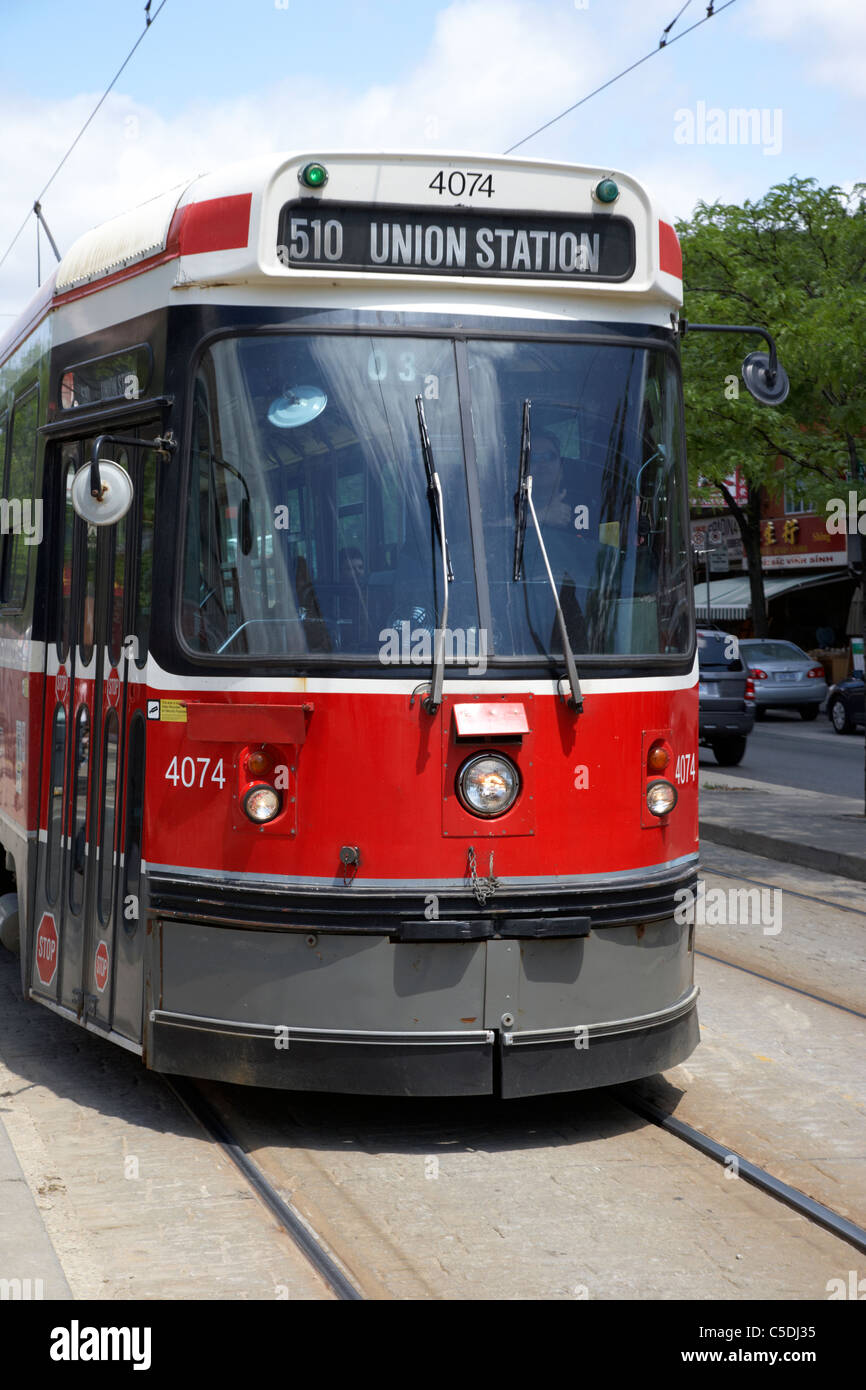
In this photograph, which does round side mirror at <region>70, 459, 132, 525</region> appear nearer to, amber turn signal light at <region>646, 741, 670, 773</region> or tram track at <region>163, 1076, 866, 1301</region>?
amber turn signal light at <region>646, 741, 670, 773</region>

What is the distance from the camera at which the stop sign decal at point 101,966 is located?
19.6ft

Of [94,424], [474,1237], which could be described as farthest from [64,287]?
[474,1237]

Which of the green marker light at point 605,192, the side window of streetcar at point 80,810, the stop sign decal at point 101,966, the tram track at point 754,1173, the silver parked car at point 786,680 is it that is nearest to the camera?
the tram track at point 754,1173

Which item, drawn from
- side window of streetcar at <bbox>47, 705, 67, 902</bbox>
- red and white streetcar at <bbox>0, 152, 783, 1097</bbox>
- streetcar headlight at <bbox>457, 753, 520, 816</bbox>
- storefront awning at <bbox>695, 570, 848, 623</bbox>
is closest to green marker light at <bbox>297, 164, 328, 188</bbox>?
red and white streetcar at <bbox>0, 152, 783, 1097</bbox>

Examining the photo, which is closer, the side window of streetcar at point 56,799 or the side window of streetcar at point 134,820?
the side window of streetcar at point 134,820

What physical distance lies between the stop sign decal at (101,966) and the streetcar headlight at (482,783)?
1.64 meters

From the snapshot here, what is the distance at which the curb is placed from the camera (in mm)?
11922

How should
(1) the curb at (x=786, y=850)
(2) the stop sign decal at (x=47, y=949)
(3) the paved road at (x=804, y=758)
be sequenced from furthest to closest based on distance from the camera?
(3) the paved road at (x=804, y=758), (1) the curb at (x=786, y=850), (2) the stop sign decal at (x=47, y=949)

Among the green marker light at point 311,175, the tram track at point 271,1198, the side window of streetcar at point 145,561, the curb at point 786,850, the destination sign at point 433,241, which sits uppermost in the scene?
the green marker light at point 311,175

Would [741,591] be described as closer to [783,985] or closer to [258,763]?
[783,985]

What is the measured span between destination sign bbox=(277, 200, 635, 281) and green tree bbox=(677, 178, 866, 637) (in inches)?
560

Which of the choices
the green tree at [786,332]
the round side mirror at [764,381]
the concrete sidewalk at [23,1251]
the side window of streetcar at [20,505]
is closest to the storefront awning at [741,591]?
the green tree at [786,332]

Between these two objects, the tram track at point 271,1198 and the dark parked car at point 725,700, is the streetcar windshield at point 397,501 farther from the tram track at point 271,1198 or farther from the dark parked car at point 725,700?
the dark parked car at point 725,700
